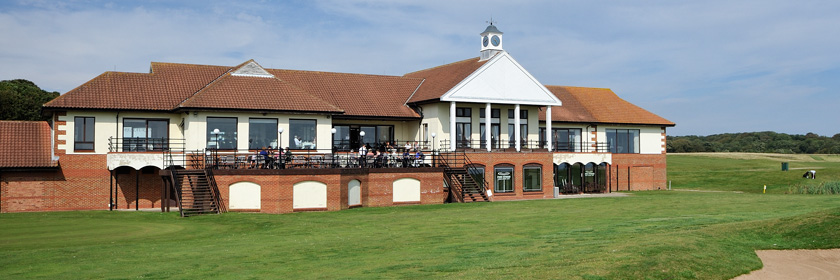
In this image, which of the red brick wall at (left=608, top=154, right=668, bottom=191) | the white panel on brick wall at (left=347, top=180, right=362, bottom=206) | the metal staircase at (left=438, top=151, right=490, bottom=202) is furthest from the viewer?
the red brick wall at (left=608, top=154, right=668, bottom=191)

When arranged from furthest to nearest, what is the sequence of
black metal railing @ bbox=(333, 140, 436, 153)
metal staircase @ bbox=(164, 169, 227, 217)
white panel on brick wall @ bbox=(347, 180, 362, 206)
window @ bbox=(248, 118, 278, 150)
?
black metal railing @ bbox=(333, 140, 436, 153)
window @ bbox=(248, 118, 278, 150)
white panel on brick wall @ bbox=(347, 180, 362, 206)
metal staircase @ bbox=(164, 169, 227, 217)

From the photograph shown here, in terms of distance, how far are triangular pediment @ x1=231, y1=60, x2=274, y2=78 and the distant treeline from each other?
311 ft

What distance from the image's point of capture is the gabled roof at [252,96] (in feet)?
115

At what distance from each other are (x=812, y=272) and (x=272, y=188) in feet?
71.9

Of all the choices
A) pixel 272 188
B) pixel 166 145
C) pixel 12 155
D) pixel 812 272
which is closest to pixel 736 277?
pixel 812 272

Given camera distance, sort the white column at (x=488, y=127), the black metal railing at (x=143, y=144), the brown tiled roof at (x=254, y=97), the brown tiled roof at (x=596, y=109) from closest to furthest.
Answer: the brown tiled roof at (x=254, y=97) → the black metal railing at (x=143, y=144) → the white column at (x=488, y=127) → the brown tiled roof at (x=596, y=109)

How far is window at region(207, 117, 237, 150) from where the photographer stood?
3509 centimetres

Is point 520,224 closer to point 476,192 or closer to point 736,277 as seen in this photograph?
point 736,277

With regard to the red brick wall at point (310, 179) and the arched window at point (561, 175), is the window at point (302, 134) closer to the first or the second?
the red brick wall at point (310, 179)

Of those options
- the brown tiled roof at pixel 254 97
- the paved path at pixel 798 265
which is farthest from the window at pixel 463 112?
the paved path at pixel 798 265

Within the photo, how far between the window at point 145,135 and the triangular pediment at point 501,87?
46.8 ft

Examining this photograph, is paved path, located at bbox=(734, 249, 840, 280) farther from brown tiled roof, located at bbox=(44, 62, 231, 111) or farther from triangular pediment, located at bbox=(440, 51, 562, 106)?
brown tiled roof, located at bbox=(44, 62, 231, 111)

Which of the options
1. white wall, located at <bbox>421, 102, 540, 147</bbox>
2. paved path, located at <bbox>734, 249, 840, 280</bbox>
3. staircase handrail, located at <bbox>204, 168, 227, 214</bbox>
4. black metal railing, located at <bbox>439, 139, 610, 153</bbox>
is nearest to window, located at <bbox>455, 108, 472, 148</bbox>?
black metal railing, located at <bbox>439, 139, 610, 153</bbox>

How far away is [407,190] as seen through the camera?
3534cm
